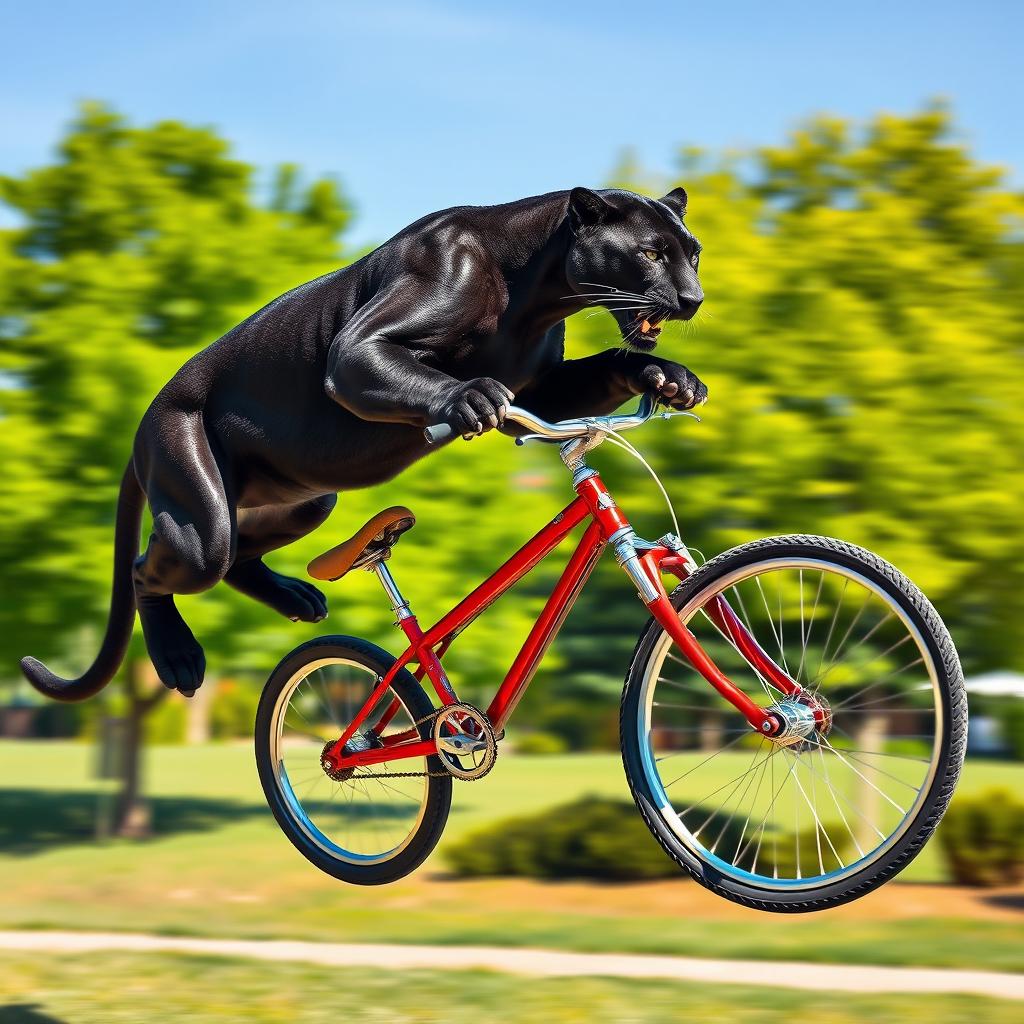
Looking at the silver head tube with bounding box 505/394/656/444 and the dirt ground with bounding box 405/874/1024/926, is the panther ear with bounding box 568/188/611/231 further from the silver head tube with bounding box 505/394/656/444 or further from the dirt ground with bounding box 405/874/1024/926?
the dirt ground with bounding box 405/874/1024/926

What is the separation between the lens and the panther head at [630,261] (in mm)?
4617

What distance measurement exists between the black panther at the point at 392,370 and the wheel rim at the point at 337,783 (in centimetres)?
52

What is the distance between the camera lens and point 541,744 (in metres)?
58.4

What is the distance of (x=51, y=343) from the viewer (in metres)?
25.5

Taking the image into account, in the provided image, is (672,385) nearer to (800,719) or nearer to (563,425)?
(563,425)

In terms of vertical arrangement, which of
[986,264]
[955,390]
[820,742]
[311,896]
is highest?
[986,264]

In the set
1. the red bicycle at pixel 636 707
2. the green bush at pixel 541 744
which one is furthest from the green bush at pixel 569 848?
the green bush at pixel 541 744

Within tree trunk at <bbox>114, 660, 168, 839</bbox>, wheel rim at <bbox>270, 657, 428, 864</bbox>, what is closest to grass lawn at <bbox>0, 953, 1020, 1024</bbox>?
wheel rim at <bbox>270, 657, 428, 864</bbox>

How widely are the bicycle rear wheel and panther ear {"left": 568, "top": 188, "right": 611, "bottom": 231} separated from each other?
1.78 meters

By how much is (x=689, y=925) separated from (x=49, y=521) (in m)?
12.1

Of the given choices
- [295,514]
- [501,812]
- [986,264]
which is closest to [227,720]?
[501,812]

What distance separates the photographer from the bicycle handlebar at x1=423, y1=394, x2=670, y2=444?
4359mm

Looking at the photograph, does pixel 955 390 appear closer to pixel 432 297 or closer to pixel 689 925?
pixel 689 925

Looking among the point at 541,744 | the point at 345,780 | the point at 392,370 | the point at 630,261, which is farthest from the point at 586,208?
the point at 541,744
